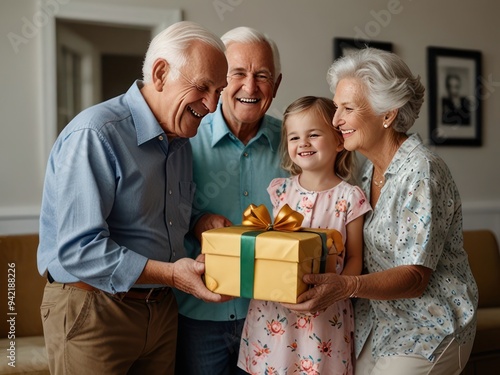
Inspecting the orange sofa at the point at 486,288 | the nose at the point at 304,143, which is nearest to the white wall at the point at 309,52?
the orange sofa at the point at 486,288

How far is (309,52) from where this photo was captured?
3477mm

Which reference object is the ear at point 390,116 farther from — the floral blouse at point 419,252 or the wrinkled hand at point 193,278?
the wrinkled hand at point 193,278

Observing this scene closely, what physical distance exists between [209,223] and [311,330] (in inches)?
17.7

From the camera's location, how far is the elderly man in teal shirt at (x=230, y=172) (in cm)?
184

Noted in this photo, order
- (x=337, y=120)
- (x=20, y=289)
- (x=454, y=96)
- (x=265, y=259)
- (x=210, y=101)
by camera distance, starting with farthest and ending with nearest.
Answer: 1. (x=454, y=96)
2. (x=20, y=289)
3. (x=337, y=120)
4. (x=210, y=101)
5. (x=265, y=259)

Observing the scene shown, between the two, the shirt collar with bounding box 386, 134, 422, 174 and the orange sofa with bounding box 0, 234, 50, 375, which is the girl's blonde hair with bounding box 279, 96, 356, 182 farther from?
the orange sofa with bounding box 0, 234, 50, 375

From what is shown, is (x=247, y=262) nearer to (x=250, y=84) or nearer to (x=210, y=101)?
(x=210, y=101)

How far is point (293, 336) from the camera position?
166 centimetres

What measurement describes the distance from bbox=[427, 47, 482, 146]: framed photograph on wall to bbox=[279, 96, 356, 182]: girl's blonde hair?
7.46 feet

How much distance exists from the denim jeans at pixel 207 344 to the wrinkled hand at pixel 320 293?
0.49m

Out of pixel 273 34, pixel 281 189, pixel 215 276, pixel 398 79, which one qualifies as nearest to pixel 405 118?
pixel 398 79

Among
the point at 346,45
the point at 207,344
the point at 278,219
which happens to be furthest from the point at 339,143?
the point at 346,45

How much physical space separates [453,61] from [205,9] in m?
1.81

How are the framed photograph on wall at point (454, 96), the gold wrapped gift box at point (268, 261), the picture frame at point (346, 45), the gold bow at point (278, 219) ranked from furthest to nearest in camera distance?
the framed photograph on wall at point (454, 96) < the picture frame at point (346, 45) < the gold bow at point (278, 219) < the gold wrapped gift box at point (268, 261)
